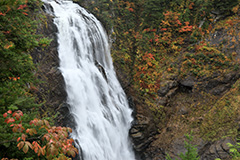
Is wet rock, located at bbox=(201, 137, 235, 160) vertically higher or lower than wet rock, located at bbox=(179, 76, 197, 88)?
lower

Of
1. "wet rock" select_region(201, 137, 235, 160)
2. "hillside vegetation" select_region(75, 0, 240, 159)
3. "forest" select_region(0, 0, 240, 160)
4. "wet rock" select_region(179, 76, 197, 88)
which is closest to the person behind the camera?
"wet rock" select_region(201, 137, 235, 160)

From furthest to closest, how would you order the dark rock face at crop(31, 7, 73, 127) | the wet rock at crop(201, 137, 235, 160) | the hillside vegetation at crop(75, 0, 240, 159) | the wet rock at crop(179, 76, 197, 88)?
the wet rock at crop(179, 76, 197, 88)
the hillside vegetation at crop(75, 0, 240, 159)
the wet rock at crop(201, 137, 235, 160)
the dark rock face at crop(31, 7, 73, 127)

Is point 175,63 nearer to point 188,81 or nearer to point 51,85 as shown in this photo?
point 188,81

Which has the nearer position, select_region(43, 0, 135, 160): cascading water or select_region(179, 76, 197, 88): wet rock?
select_region(43, 0, 135, 160): cascading water

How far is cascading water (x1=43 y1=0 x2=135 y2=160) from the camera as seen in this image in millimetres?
8984

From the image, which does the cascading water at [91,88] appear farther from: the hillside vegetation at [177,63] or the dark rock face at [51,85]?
the hillside vegetation at [177,63]

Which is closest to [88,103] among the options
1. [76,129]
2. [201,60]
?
[76,129]

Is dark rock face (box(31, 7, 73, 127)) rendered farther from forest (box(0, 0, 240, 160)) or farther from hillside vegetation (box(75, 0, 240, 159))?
hillside vegetation (box(75, 0, 240, 159))

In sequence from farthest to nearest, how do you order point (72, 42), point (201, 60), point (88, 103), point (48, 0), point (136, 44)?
point (136, 44) < point (201, 60) < point (48, 0) < point (72, 42) < point (88, 103)

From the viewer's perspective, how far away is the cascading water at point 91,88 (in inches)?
354

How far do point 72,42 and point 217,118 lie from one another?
10897 mm

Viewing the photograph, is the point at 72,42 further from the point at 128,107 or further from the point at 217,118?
the point at 217,118

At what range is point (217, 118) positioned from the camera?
1134cm

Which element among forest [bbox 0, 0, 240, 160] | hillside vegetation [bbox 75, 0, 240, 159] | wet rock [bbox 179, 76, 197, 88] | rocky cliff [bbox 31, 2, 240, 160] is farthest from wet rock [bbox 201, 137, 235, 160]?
wet rock [bbox 179, 76, 197, 88]
